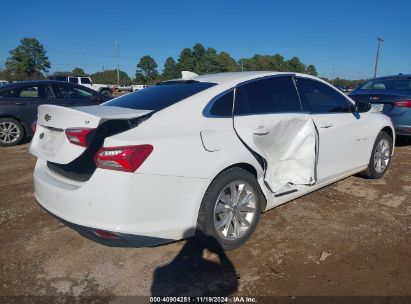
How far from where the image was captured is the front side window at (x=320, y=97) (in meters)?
3.85

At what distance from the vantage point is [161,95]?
3311 millimetres

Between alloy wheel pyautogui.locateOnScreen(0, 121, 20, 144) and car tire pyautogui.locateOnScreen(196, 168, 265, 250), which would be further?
alloy wheel pyautogui.locateOnScreen(0, 121, 20, 144)

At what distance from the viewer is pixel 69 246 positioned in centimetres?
323

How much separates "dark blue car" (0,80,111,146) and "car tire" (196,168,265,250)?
651cm

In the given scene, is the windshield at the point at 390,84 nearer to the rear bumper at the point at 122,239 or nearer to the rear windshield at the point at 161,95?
the rear windshield at the point at 161,95

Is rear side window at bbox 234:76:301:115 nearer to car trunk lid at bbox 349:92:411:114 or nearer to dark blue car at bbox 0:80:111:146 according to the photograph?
car trunk lid at bbox 349:92:411:114

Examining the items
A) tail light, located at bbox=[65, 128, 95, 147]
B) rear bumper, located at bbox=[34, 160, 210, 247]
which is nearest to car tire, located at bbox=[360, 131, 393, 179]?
rear bumper, located at bbox=[34, 160, 210, 247]

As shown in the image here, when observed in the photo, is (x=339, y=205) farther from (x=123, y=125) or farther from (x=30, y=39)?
(x=30, y=39)

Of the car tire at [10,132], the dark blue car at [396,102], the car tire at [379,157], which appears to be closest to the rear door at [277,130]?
the car tire at [379,157]

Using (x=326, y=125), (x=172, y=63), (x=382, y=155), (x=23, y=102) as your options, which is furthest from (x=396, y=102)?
(x=172, y=63)

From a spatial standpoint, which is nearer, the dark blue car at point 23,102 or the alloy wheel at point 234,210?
the alloy wheel at point 234,210

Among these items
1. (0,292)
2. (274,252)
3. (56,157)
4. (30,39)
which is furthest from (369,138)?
(30,39)

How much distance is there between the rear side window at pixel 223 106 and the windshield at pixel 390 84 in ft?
19.4

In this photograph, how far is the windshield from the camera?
7.52 metres
